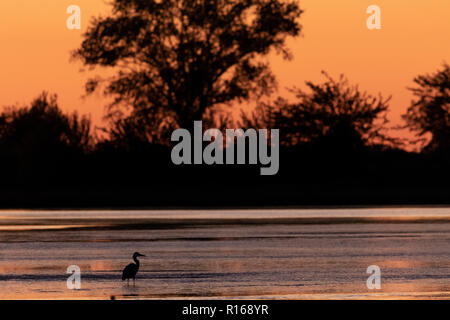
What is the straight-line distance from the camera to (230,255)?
84.6 ft

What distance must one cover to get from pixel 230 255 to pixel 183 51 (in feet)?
163

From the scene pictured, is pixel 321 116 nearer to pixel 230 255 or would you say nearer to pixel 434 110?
pixel 434 110

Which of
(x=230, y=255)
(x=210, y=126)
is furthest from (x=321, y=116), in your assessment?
(x=230, y=255)

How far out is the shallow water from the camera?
18.9m

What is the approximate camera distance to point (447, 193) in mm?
62688

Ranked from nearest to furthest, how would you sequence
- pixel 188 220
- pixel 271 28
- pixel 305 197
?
pixel 188 220
pixel 305 197
pixel 271 28

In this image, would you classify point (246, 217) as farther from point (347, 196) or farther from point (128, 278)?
point (128, 278)

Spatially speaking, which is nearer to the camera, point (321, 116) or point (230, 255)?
point (230, 255)

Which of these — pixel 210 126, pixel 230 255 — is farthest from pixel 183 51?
pixel 230 255

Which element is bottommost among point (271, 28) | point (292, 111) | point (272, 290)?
point (272, 290)

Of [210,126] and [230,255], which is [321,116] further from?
[230,255]

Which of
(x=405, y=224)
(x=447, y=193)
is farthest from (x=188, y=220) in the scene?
(x=447, y=193)

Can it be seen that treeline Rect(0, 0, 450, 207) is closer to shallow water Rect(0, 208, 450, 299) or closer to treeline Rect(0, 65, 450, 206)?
treeline Rect(0, 65, 450, 206)

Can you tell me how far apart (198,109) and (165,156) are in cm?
931
